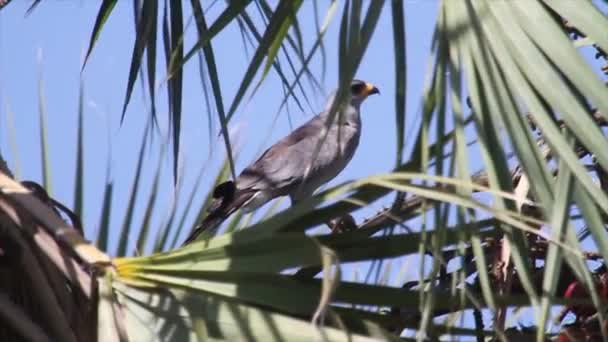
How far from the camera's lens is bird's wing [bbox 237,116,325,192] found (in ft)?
15.7

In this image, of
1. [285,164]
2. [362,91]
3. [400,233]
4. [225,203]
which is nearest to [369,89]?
[362,91]

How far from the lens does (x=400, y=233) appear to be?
157cm

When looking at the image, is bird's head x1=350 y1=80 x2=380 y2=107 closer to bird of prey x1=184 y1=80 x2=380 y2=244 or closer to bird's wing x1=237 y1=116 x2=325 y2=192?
bird of prey x1=184 y1=80 x2=380 y2=244

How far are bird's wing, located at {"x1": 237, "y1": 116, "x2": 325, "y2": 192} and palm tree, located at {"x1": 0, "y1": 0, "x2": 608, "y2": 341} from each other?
277 centimetres

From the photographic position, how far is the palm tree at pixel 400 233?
1.43 meters

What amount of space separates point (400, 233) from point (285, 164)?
3619 mm

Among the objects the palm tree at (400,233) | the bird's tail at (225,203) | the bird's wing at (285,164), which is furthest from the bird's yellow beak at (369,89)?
the palm tree at (400,233)

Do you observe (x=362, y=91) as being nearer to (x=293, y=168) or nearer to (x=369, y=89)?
(x=369, y=89)

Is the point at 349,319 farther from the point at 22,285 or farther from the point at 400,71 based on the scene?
the point at 22,285

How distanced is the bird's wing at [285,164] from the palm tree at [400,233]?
9.07ft

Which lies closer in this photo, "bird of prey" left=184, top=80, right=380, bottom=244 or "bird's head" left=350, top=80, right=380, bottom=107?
"bird of prey" left=184, top=80, right=380, bottom=244

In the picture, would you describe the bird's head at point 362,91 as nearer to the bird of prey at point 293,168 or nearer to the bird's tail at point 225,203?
the bird of prey at point 293,168

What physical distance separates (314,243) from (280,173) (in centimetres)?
356

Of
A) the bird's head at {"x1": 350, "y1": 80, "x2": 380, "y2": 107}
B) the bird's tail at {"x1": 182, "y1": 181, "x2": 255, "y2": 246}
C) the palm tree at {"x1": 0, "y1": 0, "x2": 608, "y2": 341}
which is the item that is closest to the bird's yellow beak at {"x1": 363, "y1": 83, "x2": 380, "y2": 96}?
the bird's head at {"x1": 350, "y1": 80, "x2": 380, "y2": 107}
